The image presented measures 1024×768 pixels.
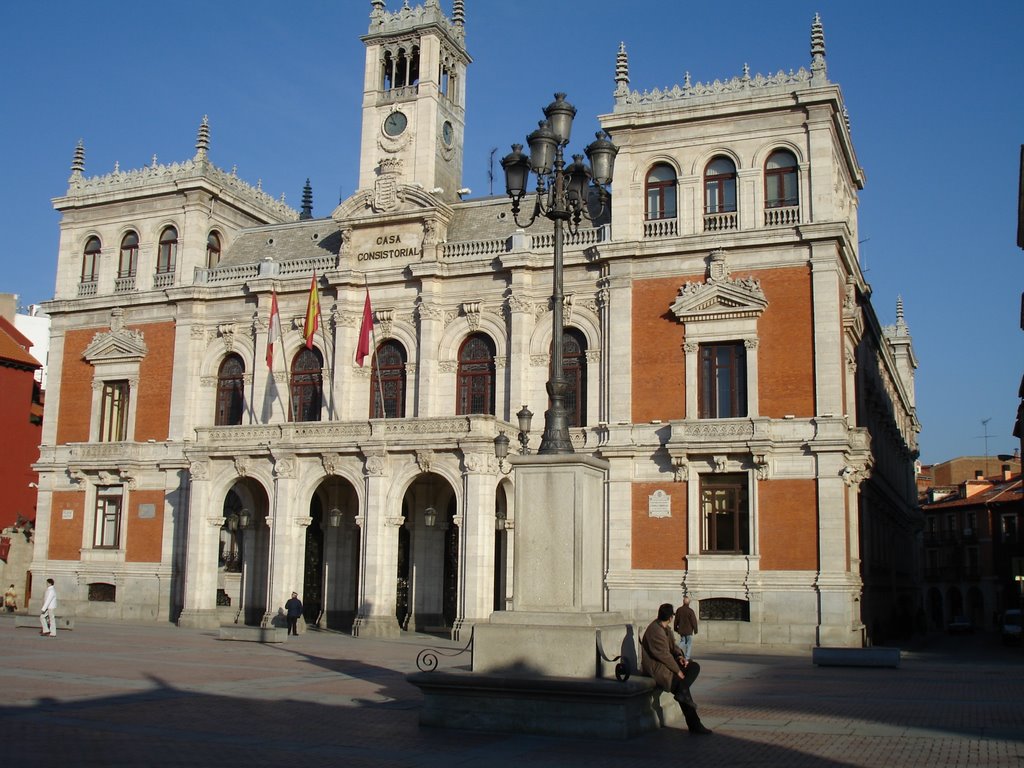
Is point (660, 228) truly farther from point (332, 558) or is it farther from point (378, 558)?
point (332, 558)

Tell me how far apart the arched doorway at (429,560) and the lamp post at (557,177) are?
77.3 ft

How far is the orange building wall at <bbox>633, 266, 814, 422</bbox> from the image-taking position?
35812mm

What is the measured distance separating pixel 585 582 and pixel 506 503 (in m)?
24.8

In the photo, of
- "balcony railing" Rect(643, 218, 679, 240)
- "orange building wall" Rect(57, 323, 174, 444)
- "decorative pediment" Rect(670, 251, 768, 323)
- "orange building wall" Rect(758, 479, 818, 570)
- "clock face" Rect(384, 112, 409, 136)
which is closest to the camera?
"orange building wall" Rect(758, 479, 818, 570)

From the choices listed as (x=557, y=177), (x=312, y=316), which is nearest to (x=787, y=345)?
(x=312, y=316)

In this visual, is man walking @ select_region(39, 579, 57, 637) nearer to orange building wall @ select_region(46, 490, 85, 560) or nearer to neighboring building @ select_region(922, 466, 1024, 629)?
orange building wall @ select_region(46, 490, 85, 560)

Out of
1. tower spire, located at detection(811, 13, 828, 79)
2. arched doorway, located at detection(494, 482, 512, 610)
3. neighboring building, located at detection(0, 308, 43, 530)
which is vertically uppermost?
tower spire, located at detection(811, 13, 828, 79)

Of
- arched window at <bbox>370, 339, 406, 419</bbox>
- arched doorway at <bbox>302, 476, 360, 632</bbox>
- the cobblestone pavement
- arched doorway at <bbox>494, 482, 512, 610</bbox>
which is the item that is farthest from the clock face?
the cobblestone pavement

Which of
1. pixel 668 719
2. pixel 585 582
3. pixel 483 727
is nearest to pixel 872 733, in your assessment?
pixel 668 719

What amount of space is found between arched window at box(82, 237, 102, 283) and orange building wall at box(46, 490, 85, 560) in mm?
9595

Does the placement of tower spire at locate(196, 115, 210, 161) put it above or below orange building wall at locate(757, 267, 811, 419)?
above

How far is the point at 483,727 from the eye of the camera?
14703mm

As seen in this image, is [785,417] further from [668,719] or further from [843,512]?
[668,719]

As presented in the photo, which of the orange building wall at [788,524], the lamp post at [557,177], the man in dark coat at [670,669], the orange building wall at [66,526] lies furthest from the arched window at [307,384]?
the man in dark coat at [670,669]
